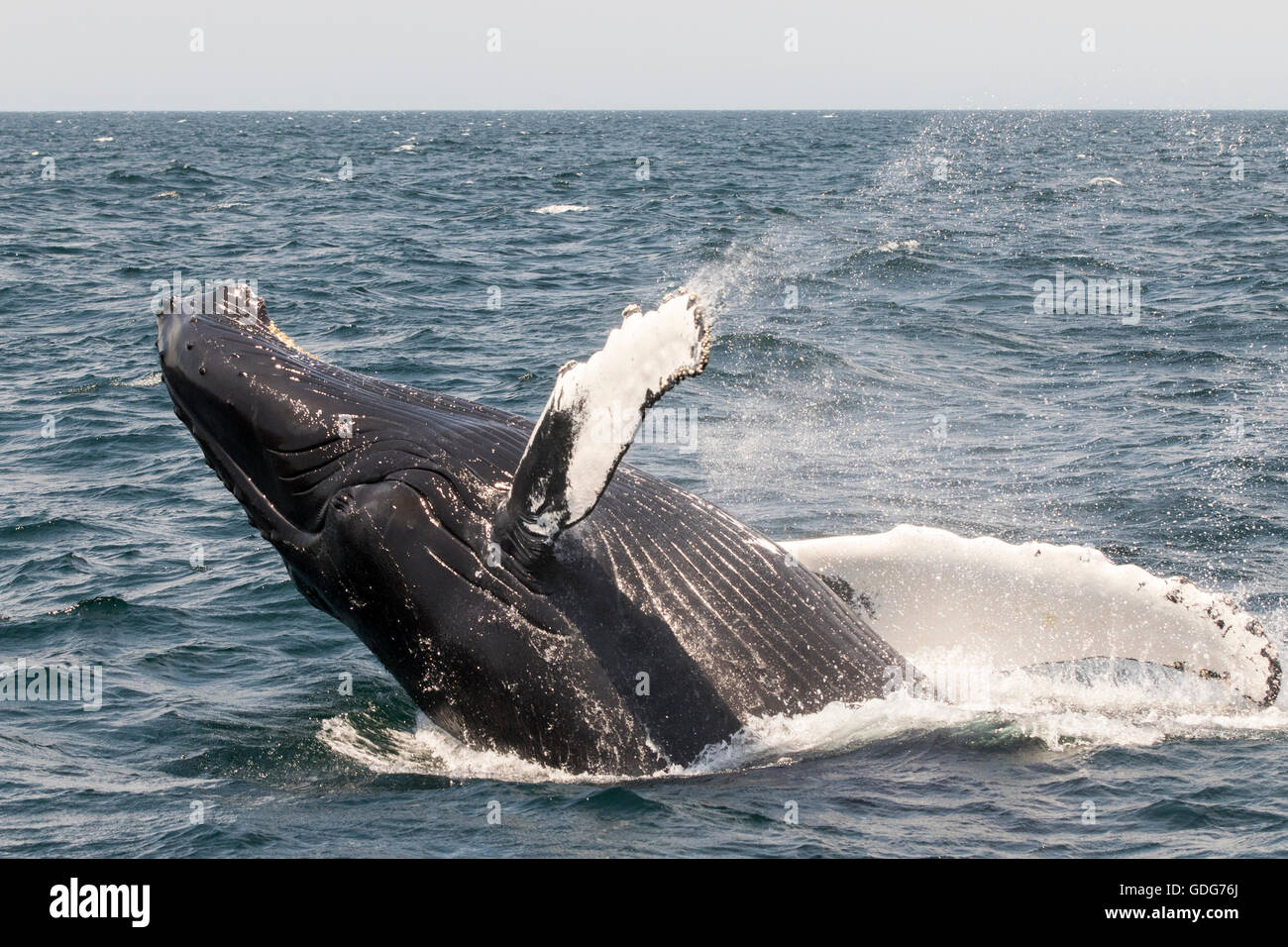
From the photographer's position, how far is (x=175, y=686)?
11.3 metres

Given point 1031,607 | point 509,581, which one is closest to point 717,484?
point 1031,607

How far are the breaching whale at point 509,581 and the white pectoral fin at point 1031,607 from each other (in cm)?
20

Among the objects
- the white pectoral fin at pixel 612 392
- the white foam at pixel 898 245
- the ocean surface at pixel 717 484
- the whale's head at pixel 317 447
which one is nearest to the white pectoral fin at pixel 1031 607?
the ocean surface at pixel 717 484

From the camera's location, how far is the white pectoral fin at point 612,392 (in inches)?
260

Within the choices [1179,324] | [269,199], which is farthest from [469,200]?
[1179,324]

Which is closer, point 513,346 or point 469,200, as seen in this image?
point 513,346

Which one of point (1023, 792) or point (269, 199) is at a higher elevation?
point (269, 199)

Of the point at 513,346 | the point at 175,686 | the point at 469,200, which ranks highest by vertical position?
the point at 469,200

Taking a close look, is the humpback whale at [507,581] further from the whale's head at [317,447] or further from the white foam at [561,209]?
the white foam at [561,209]

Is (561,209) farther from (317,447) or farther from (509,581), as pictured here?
(509,581)

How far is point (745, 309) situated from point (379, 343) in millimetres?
7724
